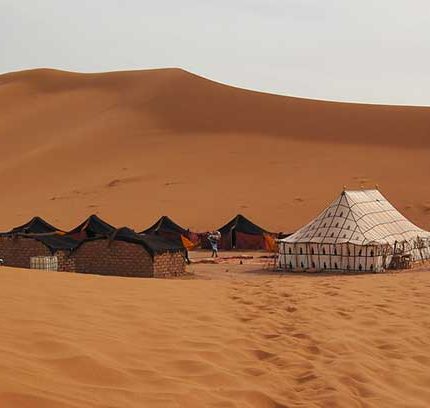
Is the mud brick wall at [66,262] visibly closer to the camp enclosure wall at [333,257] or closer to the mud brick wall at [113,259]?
the mud brick wall at [113,259]

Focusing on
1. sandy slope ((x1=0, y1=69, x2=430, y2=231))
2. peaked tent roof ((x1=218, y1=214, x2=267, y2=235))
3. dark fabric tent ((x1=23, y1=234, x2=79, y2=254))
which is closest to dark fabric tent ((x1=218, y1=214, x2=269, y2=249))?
peaked tent roof ((x1=218, y1=214, x2=267, y2=235))

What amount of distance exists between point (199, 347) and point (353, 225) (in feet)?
48.6

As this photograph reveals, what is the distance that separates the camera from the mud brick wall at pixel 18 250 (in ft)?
67.8

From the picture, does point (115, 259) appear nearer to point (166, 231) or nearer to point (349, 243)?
point (349, 243)

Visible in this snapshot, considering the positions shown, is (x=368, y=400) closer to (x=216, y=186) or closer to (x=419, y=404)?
(x=419, y=404)

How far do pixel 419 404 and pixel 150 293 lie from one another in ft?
15.3

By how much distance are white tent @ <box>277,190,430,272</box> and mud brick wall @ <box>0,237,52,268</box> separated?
6.47 meters

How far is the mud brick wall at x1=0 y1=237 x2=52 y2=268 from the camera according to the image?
67.8 ft

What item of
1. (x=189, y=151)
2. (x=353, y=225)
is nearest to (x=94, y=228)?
(x=353, y=225)

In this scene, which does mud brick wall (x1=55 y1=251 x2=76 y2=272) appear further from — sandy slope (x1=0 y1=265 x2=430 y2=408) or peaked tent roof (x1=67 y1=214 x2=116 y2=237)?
sandy slope (x1=0 y1=265 x2=430 y2=408)

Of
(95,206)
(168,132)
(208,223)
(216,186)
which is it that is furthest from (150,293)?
(168,132)

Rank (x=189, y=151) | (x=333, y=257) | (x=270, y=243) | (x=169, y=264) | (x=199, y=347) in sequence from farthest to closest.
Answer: (x=189, y=151) → (x=270, y=243) → (x=333, y=257) → (x=169, y=264) → (x=199, y=347)

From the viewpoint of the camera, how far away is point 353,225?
2112 cm

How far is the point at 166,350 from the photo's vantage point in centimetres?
654
